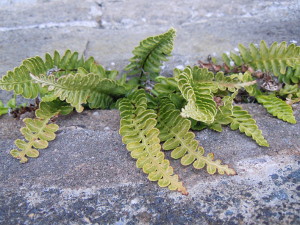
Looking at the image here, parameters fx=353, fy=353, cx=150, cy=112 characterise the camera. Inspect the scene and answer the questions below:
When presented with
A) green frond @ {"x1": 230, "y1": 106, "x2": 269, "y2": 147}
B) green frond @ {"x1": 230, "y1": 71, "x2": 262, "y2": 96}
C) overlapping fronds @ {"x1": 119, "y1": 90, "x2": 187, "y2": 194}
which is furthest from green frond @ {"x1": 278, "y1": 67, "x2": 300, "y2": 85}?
overlapping fronds @ {"x1": 119, "y1": 90, "x2": 187, "y2": 194}

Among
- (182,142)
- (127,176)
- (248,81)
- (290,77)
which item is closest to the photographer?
Result: (127,176)

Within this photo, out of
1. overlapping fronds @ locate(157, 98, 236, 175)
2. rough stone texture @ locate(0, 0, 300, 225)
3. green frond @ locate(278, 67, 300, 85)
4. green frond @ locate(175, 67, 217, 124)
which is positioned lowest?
rough stone texture @ locate(0, 0, 300, 225)

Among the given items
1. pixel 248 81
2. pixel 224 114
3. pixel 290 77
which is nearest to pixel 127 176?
pixel 224 114

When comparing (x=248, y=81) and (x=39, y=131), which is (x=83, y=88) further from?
(x=248, y=81)

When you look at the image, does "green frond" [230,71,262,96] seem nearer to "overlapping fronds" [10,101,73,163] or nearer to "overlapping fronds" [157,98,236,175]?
"overlapping fronds" [157,98,236,175]

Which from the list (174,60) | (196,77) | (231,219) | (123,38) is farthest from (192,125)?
(123,38)

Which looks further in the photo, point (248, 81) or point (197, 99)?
point (248, 81)
